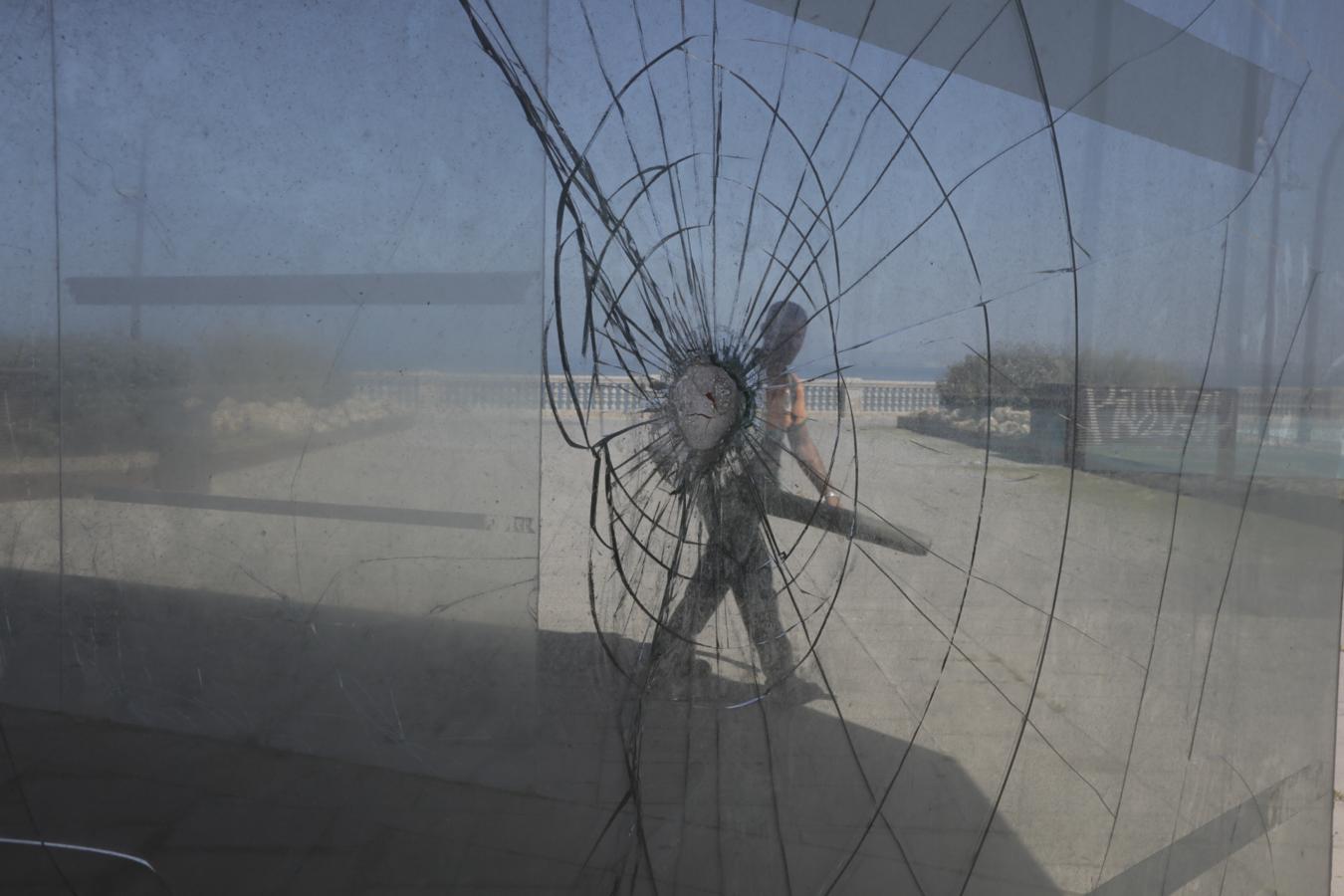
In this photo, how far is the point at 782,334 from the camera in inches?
55.7

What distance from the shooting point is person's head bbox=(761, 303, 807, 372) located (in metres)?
1.41

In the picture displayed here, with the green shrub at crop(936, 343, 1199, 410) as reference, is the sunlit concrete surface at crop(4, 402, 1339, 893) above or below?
below

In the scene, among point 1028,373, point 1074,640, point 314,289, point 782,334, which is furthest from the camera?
point 1074,640

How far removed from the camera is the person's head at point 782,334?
1.41 metres

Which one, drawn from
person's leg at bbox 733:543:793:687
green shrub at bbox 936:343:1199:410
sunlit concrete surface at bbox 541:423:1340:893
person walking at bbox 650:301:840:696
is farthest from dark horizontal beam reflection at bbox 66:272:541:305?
green shrub at bbox 936:343:1199:410

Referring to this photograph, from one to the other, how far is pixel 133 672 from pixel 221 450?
1.10 feet

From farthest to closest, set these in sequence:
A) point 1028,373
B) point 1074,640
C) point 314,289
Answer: point 1074,640 < point 1028,373 < point 314,289

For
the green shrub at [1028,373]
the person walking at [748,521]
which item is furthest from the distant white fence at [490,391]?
the green shrub at [1028,373]

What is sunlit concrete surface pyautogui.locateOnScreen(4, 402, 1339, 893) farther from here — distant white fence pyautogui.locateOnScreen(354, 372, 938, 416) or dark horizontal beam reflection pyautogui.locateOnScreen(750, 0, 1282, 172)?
dark horizontal beam reflection pyautogui.locateOnScreen(750, 0, 1282, 172)

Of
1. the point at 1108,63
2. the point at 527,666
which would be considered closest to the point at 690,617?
the point at 527,666

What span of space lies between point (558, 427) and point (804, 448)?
370mm

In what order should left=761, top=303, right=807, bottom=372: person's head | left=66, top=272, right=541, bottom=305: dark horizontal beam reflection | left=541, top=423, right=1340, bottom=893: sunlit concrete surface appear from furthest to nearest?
left=541, top=423, right=1340, bottom=893: sunlit concrete surface < left=761, top=303, right=807, bottom=372: person's head < left=66, top=272, right=541, bottom=305: dark horizontal beam reflection

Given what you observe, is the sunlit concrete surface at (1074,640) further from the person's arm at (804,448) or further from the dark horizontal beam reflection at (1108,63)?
the dark horizontal beam reflection at (1108,63)

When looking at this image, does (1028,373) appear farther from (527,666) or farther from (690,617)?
(527,666)
